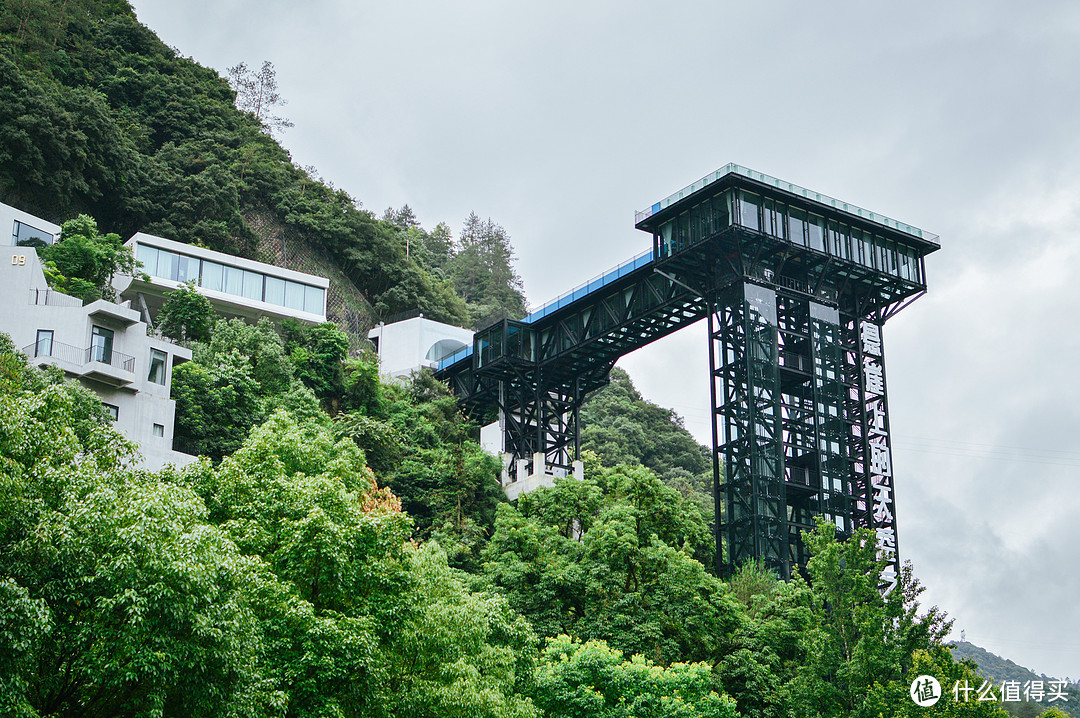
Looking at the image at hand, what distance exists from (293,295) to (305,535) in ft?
147

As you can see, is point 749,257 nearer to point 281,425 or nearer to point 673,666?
point 673,666

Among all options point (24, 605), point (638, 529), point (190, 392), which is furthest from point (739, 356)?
point (24, 605)

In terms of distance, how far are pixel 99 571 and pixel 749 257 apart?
122 feet

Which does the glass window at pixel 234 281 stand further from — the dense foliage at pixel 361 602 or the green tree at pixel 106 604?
the green tree at pixel 106 604

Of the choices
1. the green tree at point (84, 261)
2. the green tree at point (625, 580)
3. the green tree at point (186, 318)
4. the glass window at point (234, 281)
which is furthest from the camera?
the glass window at point (234, 281)

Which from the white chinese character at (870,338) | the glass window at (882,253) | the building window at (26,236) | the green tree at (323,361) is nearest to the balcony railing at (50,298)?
the building window at (26,236)

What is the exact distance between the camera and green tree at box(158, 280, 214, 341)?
178ft

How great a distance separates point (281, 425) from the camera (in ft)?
91.6

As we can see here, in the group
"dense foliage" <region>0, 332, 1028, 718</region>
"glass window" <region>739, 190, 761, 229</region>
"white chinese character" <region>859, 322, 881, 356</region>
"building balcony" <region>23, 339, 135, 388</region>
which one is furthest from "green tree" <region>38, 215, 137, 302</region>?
"white chinese character" <region>859, 322, 881, 356</region>

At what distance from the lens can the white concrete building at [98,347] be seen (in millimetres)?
41094

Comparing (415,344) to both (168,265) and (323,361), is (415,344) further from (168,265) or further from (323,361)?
(168,265)

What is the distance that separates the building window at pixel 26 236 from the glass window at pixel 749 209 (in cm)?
3193

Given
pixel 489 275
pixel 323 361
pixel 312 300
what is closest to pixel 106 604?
pixel 323 361

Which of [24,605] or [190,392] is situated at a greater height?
[190,392]
